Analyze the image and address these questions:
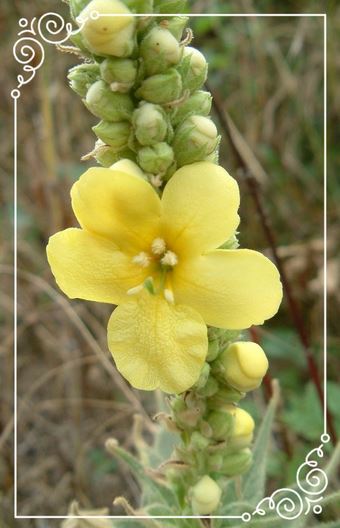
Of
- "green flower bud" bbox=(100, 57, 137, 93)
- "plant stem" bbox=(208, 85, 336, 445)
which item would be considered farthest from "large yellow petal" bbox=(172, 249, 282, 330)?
"plant stem" bbox=(208, 85, 336, 445)

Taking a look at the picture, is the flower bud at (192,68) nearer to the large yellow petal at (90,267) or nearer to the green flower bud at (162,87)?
the green flower bud at (162,87)

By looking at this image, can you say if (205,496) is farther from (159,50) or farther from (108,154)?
(159,50)

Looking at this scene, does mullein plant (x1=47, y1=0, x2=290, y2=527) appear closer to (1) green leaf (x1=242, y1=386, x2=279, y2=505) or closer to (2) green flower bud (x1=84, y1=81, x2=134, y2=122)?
(2) green flower bud (x1=84, y1=81, x2=134, y2=122)

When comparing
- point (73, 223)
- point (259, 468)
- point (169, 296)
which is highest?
point (169, 296)

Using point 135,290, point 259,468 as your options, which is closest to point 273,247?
point 259,468

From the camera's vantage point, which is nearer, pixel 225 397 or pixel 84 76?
pixel 84 76

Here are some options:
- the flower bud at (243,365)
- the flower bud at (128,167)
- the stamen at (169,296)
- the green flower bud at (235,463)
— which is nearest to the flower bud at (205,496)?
the green flower bud at (235,463)
